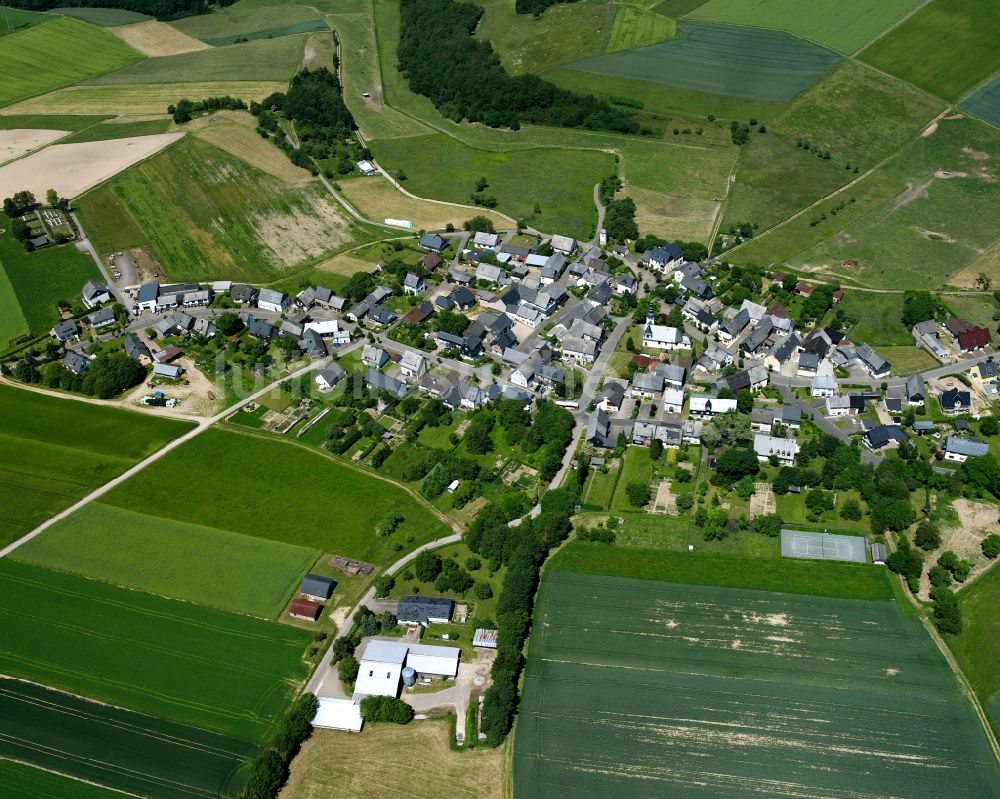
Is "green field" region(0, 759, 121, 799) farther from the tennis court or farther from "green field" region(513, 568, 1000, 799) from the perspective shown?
the tennis court

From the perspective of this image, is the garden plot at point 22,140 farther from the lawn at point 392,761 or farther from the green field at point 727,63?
the lawn at point 392,761

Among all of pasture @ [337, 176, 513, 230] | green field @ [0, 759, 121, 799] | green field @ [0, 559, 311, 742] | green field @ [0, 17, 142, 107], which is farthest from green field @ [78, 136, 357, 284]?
green field @ [0, 759, 121, 799]

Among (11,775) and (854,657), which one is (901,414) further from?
(11,775)

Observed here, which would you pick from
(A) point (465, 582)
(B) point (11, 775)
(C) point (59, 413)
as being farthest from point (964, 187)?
(B) point (11, 775)

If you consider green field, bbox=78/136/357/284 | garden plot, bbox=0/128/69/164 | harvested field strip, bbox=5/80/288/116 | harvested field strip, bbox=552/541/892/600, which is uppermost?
harvested field strip, bbox=5/80/288/116

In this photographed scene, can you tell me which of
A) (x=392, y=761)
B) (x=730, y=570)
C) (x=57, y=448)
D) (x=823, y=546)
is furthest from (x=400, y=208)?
(x=392, y=761)

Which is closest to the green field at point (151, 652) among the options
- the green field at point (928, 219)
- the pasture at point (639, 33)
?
the green field at point (928, 219)
